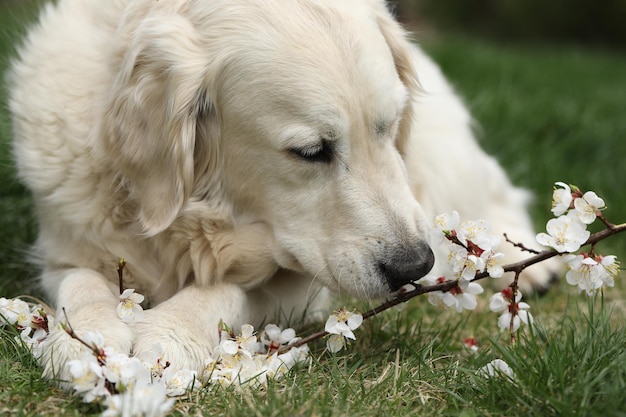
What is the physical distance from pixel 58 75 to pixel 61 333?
101cm

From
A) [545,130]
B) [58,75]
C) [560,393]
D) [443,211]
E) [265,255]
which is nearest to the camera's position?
[560,393]

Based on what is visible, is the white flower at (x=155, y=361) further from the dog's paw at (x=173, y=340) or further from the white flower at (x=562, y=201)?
the white flower at (x=562, y=201)

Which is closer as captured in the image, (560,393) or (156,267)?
(560,393)

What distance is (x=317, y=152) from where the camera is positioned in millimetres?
2463

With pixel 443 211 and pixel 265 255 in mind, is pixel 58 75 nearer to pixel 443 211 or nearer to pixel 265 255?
pixel 265 255

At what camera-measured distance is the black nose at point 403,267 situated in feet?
7.86

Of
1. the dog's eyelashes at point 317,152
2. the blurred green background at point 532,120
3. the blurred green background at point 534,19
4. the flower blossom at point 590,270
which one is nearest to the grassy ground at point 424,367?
the blurred green background at point 532,120

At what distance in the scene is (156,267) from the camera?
2.78m

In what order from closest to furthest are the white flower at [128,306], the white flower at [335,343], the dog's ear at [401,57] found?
the white flower at [128,306] → the white flower at [335,343] → the dog's ear at [401,57]

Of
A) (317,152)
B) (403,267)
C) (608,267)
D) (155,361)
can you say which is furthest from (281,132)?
(608,267)

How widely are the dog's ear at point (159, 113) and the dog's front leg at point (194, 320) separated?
0.86 feet

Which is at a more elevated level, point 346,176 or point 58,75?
point 58,75

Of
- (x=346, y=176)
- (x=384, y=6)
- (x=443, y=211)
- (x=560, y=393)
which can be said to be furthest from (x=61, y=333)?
(x=443, y=211)

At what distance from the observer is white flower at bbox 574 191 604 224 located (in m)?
2.24
